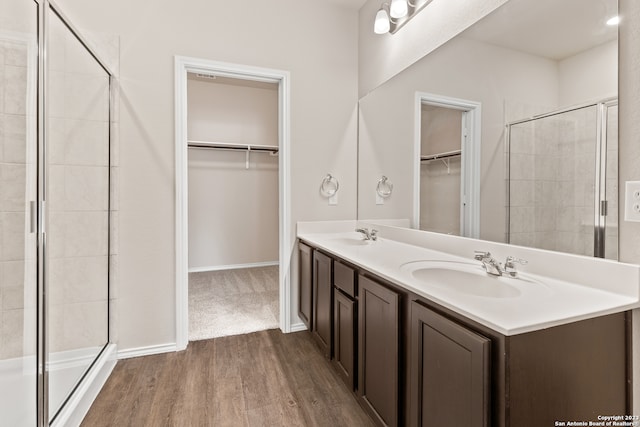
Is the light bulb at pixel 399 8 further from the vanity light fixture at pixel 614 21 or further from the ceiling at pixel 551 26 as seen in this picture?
the vanity light fixture at pixel 614 21

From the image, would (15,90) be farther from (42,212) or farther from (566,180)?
(566,180)

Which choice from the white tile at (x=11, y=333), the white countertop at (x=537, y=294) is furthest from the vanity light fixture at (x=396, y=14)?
the white tile at (x=11, y=333)

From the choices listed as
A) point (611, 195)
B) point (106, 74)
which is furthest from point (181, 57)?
point (611, 195)

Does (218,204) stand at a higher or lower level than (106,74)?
lower

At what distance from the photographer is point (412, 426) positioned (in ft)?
3.66

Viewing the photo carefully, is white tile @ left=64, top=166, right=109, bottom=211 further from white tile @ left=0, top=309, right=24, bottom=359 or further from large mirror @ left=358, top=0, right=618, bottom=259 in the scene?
large mirror @ left=358, top=0, right=618, bottom=259

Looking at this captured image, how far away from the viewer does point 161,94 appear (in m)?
2.17

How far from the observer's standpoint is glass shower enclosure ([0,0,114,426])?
138 cm

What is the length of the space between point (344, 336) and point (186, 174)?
1539 millimetres

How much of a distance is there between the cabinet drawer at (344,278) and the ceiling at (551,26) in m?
1.25

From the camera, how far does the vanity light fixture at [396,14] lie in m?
1.99

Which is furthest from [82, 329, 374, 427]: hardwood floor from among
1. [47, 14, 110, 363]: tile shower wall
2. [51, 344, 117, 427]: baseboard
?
[47, 14, 110, 363]: tile shower wall

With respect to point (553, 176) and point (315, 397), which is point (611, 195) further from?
point (315, 397)

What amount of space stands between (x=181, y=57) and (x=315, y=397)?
2349mm
